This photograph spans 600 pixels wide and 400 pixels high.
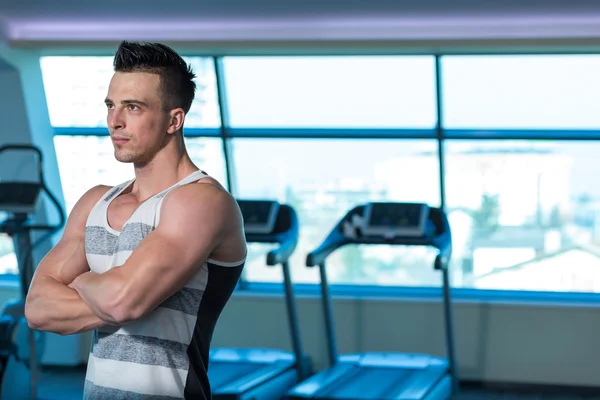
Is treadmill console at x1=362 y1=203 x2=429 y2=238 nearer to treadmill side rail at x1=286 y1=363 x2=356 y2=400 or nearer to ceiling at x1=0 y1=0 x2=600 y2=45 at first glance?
treadmill side rail at x1=286 y1=363 x2=356 y2=400

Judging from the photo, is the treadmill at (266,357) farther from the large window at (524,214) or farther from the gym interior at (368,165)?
the large window at (524,214)

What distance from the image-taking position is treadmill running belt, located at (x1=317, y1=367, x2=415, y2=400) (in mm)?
4746

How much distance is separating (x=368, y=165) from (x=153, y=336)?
4.59m

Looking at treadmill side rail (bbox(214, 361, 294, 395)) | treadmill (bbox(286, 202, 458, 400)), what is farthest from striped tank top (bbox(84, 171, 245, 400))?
treadmill side rail (bbox(214, 361, 294, 395))

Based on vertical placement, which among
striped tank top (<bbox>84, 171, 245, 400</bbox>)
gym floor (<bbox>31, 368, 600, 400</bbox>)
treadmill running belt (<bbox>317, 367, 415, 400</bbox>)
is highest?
striped tank top (<bbox>84, 171, 245, 400</bbox>)

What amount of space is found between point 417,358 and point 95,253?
12.8 feet

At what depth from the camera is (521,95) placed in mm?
5777

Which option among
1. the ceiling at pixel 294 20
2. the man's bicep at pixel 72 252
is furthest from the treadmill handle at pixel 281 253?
the man's bicep at pixel 72 252

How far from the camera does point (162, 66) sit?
5.54 feet

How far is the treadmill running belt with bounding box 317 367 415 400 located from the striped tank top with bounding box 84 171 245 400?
3090 millimetres

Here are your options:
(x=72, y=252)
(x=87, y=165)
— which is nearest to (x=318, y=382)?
(x=87, y=165)

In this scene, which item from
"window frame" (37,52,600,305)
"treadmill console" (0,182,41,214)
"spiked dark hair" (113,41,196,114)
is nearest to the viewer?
"spiked dark hair" (113,41,196,114)

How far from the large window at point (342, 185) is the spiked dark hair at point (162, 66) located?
14.5 feet

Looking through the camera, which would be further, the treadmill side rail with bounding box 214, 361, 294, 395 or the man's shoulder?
the treadmill side rail with bounding box 214, 361, 294, 395
